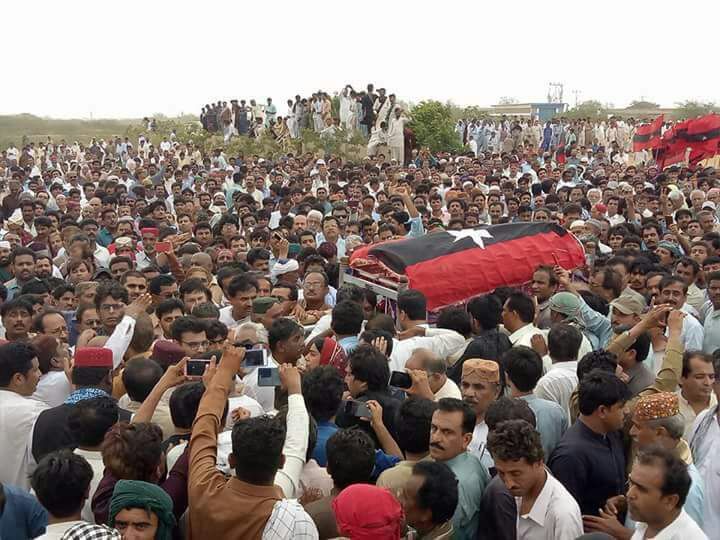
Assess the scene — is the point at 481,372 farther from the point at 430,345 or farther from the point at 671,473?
the point at 671,473

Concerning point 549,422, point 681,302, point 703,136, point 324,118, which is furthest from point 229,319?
point 324,118

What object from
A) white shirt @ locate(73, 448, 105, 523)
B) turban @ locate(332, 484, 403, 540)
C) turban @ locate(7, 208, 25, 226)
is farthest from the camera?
turban @ locate(7, 208, 25, 226)

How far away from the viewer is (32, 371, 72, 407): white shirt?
16.0 feet

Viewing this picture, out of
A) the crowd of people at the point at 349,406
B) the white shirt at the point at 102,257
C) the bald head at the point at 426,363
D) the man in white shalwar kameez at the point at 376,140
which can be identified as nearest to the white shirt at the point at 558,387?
the crowd of people at the point at 349,406

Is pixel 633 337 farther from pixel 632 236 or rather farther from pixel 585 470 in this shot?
pixel 632 236

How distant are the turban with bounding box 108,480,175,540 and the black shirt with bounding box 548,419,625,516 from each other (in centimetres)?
170

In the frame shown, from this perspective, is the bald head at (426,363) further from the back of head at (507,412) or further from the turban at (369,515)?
the turban at (369,515)

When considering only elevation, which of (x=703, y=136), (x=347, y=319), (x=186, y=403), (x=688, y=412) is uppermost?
(x=703, y=136)

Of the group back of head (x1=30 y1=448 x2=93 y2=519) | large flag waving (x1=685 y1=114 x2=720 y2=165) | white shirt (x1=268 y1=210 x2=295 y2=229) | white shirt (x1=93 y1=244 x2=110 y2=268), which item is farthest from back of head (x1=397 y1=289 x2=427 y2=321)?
large flag waving (x1=685 y1=114 x2=720 y2=165)

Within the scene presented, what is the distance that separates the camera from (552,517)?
3.20 meters

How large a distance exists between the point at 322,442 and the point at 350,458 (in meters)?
0.61

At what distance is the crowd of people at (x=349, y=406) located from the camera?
10.1 feet

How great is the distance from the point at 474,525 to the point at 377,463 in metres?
0.49

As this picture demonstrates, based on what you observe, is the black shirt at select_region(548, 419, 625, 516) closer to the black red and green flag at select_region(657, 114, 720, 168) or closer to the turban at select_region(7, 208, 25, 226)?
the turban at select_region(7, 208, 25, 226)
